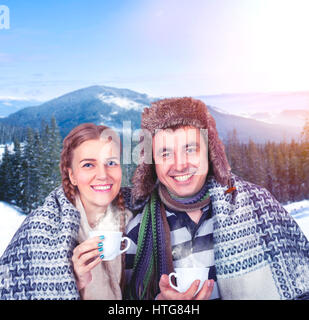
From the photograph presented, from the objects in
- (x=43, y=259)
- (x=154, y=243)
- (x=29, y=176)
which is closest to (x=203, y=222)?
(x=154, y=243)

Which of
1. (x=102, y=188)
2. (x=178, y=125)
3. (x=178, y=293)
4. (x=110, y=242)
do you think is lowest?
(x=178, y=293)

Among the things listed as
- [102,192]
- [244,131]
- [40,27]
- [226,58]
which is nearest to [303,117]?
[244,131]

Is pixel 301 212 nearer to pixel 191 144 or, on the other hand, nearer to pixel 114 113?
pixel 191 144

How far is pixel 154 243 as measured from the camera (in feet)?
6.08

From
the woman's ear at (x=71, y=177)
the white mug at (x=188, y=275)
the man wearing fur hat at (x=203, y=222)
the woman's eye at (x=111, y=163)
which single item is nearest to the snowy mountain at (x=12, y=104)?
the woman's ear at (x=71, y=177)

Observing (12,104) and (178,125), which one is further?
(12,104)

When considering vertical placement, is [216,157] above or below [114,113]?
below

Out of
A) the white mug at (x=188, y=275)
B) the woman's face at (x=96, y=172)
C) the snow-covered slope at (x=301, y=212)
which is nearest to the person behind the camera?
the white mug at (x=188, y=275)

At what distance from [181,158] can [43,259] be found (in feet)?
2.90

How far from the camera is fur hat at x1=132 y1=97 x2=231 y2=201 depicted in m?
1.78

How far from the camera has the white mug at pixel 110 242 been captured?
5.60ft

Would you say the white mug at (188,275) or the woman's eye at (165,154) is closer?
the white mug at (188,275)

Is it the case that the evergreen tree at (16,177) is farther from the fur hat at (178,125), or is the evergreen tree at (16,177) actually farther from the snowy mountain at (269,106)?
the snowy mountain at (269,106)

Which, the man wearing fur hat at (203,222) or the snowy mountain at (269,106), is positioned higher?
the snowy mountain at (269,106)
